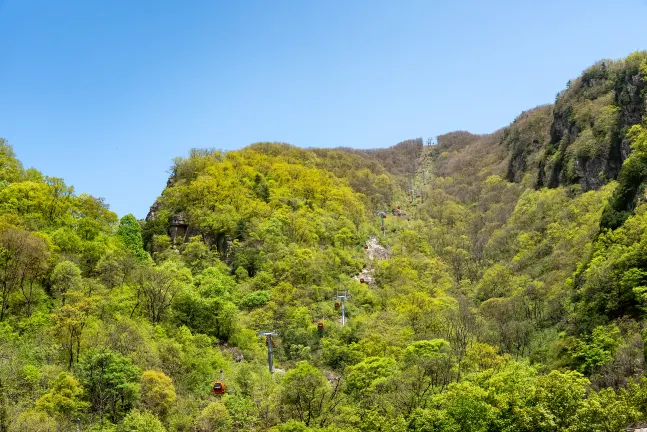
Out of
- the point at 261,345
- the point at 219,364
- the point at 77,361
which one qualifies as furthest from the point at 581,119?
the point at 77,361

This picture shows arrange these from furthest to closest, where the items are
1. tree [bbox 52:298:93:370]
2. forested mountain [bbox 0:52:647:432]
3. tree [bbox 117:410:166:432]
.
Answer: tree [bbox 52:298:93:370], forested mountain [bbox 0:52:647:432], tree [bbox 117:410:166:432]

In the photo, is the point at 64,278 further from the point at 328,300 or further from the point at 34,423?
the point at 328,300

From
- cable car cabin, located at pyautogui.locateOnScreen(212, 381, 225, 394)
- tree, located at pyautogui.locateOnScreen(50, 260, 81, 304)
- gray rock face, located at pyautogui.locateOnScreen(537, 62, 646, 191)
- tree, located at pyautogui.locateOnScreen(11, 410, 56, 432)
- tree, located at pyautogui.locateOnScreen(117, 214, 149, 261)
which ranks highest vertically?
gray rock face, located at pyautogui.locateOnScreen(537, 62, 646, 191)

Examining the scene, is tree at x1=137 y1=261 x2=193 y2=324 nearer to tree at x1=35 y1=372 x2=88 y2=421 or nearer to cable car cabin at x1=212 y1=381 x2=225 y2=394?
cable car cabin at x1=212 y1=381 x2=225 y2=394

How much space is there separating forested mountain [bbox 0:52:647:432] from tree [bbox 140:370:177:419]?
133 mm

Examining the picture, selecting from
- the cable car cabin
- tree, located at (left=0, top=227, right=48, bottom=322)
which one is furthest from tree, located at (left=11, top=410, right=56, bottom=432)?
tree, located at (left=0, top=227, right=48, bottom=322)

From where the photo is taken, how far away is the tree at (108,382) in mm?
28172

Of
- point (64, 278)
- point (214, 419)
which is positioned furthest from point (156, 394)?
point (64, 278)

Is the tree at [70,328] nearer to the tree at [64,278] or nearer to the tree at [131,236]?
the tree at [64,278]

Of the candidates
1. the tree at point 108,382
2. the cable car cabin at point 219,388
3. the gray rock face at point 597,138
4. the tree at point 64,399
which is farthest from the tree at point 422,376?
the gray rock face at point 597,138

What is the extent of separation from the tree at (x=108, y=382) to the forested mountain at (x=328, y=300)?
10cm

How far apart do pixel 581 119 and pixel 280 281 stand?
40490mm

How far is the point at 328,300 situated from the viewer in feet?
158

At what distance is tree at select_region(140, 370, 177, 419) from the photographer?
28.8 m
